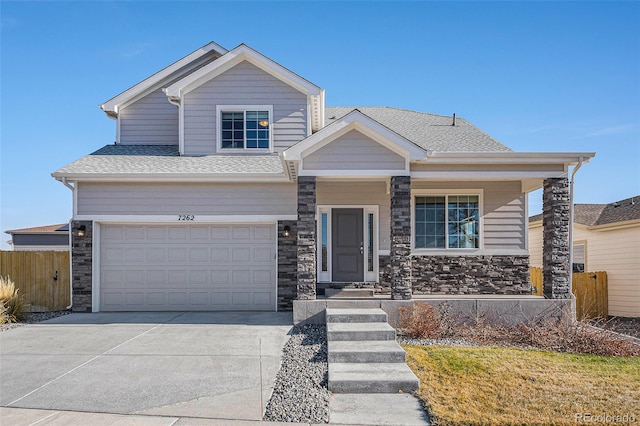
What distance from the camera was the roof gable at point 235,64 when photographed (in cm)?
1198

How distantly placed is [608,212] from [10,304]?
18.9 meters

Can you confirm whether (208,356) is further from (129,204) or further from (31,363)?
(129,204)

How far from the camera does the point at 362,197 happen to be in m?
11.5

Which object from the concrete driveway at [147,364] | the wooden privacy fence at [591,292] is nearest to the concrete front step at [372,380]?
the concrete driveway at [147,364]

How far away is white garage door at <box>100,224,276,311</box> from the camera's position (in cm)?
1095

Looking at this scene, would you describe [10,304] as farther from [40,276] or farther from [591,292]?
[591,292]

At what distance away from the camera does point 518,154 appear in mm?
9422

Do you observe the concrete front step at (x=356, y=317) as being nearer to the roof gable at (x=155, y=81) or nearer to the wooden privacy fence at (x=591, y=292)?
the wooden privacy fence at (x=591, y=292)

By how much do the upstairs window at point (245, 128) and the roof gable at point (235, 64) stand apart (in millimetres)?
1033

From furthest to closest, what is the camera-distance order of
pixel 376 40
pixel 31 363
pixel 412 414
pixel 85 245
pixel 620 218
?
pixel 620 218, pixel 376 40, pixel 85 245, pixel 31 363, pixel 412 414

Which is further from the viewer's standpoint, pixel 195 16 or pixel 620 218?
pixel 620 218

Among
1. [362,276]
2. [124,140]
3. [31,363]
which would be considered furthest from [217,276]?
[124,140]

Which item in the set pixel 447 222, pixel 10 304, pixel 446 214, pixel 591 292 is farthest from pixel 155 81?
pixel 591 292

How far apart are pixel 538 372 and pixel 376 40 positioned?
9796mm
